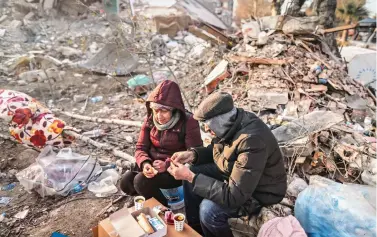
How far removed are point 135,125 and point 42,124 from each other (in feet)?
4.95

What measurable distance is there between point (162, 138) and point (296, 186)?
1.63 metres

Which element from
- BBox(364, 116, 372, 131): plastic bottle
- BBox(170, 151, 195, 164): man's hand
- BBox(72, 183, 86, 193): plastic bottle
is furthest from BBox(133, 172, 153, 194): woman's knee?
BBox(364, 116, 372, 131): plastic bottle

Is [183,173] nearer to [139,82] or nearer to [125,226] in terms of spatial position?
[125,226]

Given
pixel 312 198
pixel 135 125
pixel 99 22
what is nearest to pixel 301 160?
pixel 312 198

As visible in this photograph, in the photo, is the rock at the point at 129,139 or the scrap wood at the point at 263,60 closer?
the rock at the point at 129,139

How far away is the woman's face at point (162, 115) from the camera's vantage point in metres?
2.76

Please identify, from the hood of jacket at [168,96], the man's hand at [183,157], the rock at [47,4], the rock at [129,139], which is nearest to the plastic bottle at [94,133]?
the rock at [129,139]

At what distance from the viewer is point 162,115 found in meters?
2.77

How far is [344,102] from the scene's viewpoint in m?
5.55

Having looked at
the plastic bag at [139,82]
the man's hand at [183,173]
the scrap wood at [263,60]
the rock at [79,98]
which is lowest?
the rock at [79,98]

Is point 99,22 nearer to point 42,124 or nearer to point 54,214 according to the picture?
point 42,124

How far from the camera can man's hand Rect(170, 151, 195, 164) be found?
2666mm

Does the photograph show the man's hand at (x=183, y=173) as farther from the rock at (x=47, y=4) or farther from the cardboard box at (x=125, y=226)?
the rock at (x=47, y=4)

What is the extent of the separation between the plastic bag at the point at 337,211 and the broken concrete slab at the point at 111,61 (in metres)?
6.13
